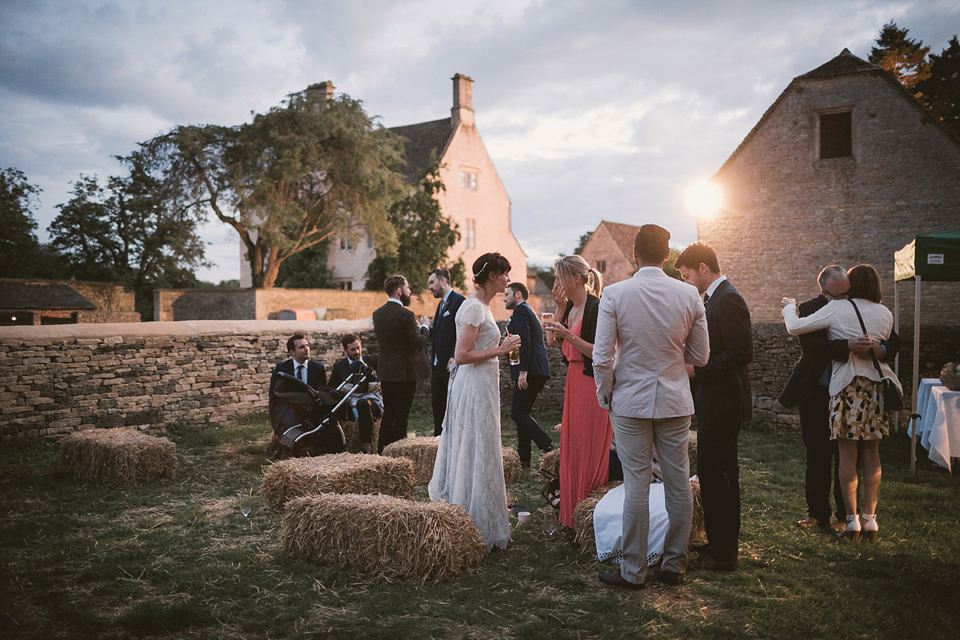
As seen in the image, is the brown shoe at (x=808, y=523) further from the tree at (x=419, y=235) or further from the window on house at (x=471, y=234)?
the window on house at (x=471, y=234)

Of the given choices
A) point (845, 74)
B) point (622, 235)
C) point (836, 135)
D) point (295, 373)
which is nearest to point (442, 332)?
point (295, 373)

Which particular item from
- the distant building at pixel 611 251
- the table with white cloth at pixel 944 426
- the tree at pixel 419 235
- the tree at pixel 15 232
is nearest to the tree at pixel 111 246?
the tree at pixel 15 232

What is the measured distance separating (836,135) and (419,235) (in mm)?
17239

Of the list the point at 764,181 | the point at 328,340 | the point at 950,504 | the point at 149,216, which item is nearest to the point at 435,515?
the point at 950,504

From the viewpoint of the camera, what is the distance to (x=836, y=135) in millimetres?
18656

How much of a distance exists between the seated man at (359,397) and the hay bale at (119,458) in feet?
6.88

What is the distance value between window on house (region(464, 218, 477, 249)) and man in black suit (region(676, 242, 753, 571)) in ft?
106

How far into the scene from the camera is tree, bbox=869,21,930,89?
24594 millimetres

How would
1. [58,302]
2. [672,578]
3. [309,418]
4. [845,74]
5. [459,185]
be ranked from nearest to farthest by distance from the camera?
[672,578] < [309,418] < [845,74] < [58,302] < [459,185]

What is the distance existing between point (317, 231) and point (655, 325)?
2655 centimetres

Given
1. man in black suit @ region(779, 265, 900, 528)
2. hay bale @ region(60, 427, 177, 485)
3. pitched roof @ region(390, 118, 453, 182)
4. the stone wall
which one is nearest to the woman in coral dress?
man in black suit @ region(779, 265, 900, 528)

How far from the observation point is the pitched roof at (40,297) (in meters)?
23.1

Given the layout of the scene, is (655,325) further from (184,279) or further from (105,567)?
(184,279)

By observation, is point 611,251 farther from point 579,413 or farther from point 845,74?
point 579,413
